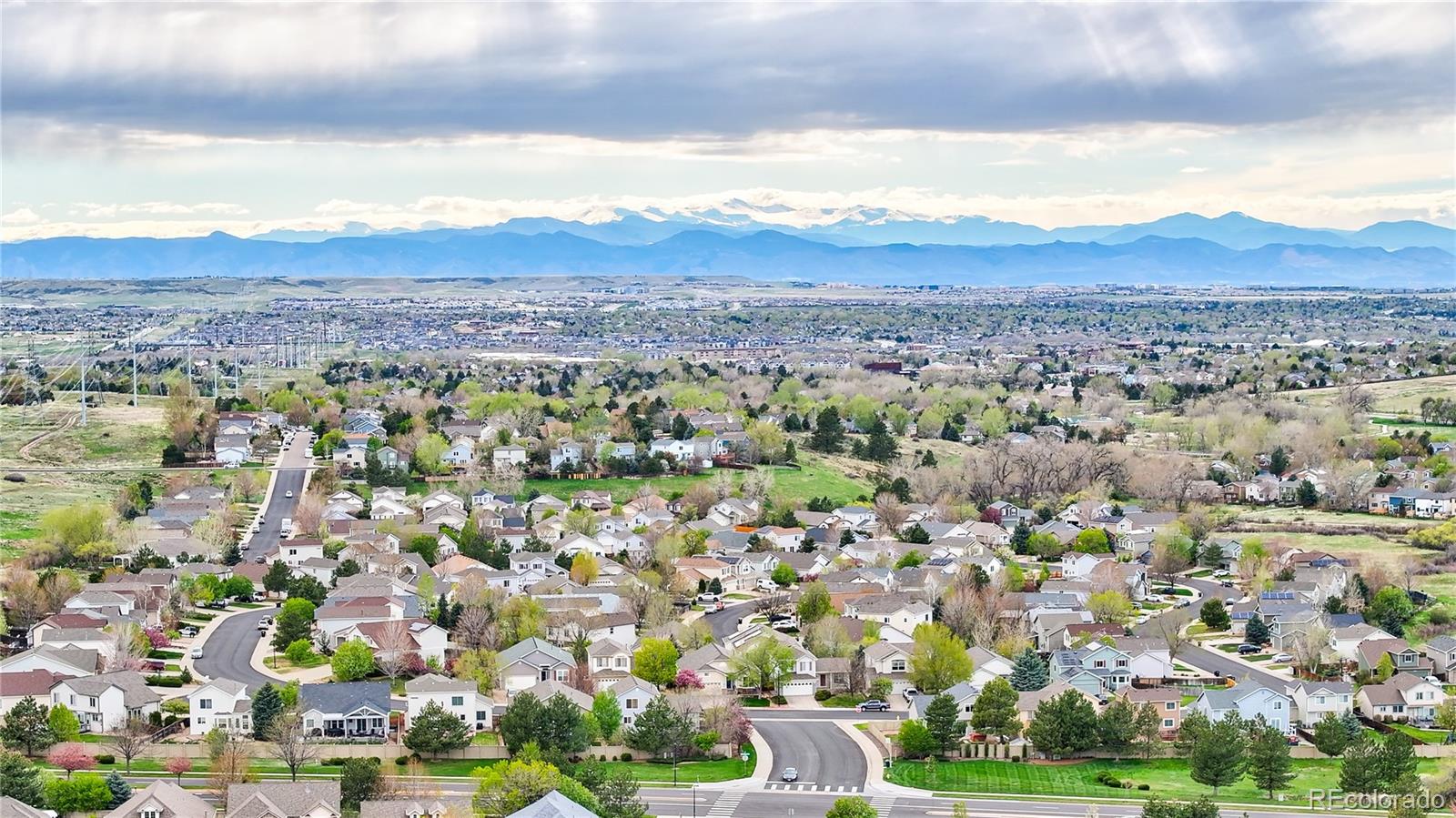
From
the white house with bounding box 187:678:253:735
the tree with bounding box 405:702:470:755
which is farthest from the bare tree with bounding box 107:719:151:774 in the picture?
the tree with bounding box 405:702:470:755

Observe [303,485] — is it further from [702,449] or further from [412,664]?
[412,664]

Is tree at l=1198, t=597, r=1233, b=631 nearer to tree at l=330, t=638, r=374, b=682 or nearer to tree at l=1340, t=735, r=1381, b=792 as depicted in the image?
tree at l=1340, t=735, r=1381, b=792

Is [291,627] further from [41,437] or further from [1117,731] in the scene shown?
[41,437]

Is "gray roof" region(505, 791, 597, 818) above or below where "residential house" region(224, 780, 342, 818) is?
above

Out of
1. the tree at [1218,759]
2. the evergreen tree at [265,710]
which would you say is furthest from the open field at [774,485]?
the tree at [1218,759]

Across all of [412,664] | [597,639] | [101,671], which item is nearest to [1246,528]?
[597,639]

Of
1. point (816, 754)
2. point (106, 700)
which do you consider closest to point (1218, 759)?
point (816, 754)
